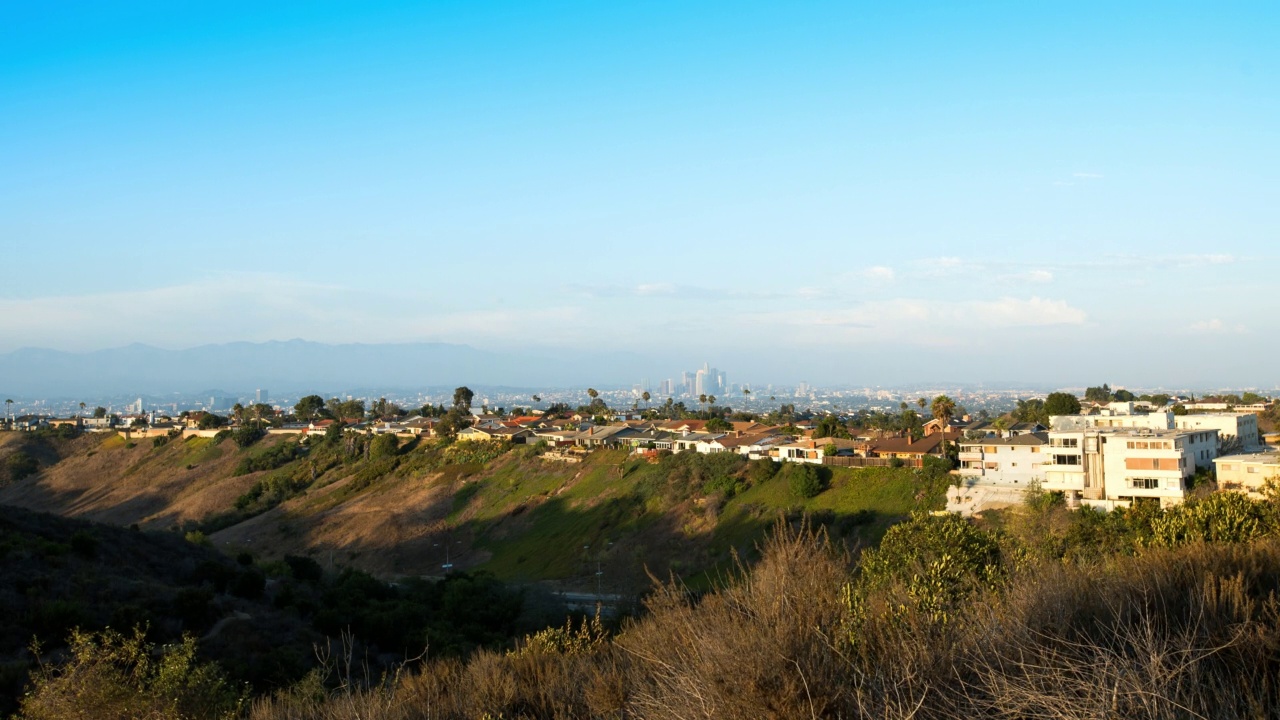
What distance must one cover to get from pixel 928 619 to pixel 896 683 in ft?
8.56

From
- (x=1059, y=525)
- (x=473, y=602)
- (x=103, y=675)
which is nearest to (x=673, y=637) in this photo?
(x=103, y=675)

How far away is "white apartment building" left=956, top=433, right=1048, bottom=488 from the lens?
4122 centimetres

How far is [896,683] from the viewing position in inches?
310

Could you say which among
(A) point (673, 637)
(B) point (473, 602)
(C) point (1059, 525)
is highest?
(A) point (673, 637)

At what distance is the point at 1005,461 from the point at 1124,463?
5.87 metres

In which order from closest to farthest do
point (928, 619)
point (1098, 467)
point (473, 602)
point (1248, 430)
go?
point (928, 619), point (473, 602), point (1098, 467), point (1248, 430)

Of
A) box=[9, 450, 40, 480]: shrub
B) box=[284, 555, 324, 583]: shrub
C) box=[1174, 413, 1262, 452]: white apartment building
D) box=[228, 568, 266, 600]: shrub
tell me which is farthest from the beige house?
box=[9, 450, 40, 480]: shrub

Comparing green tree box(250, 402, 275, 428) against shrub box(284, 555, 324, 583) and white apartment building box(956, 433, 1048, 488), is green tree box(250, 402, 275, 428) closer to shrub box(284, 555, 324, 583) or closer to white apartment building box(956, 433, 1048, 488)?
shrub box(284, 555, 324, 583)

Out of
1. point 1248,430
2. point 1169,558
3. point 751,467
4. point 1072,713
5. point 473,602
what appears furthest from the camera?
point 751,467

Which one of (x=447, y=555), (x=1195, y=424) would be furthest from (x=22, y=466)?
(x=1195, y=424)

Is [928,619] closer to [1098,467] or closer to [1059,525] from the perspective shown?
[1059,525]

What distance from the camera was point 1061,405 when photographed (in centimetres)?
6325

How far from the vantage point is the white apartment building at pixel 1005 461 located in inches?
1623

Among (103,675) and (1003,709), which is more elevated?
(1003,709)
